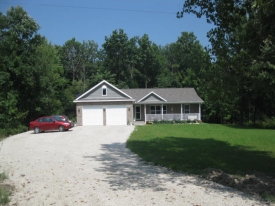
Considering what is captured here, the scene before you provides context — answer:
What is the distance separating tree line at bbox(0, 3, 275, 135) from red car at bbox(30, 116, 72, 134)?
2.69 metres

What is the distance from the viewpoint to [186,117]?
37.6 meters

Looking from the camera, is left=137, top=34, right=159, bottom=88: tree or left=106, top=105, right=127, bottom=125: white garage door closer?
left=106, top=105, right=127, bottom=125: white garage door

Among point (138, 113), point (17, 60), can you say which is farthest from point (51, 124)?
point (138, 113)

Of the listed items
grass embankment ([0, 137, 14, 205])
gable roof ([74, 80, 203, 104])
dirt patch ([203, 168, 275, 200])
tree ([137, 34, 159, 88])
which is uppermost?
tree ([137, 34, 159, 88])

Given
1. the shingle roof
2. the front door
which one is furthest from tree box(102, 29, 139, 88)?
the front door

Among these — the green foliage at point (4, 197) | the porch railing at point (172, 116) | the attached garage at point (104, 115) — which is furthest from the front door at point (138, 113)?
the green foliage at point (4, 197)

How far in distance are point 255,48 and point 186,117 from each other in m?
29.3

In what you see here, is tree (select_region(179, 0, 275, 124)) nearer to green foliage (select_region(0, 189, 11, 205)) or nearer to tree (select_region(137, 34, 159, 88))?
green foliage (select_region(0, 189, 11, 205))

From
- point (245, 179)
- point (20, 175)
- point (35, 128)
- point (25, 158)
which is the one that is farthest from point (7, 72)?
point (245, 179)

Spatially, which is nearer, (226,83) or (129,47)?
(226,83)

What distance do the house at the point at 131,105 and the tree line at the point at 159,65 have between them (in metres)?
3.31

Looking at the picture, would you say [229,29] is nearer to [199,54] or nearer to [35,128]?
[199,54]

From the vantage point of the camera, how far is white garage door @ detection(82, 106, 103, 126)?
1372 inches

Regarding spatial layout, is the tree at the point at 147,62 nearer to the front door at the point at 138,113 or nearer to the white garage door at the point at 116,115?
the front door at the point at 138,113
